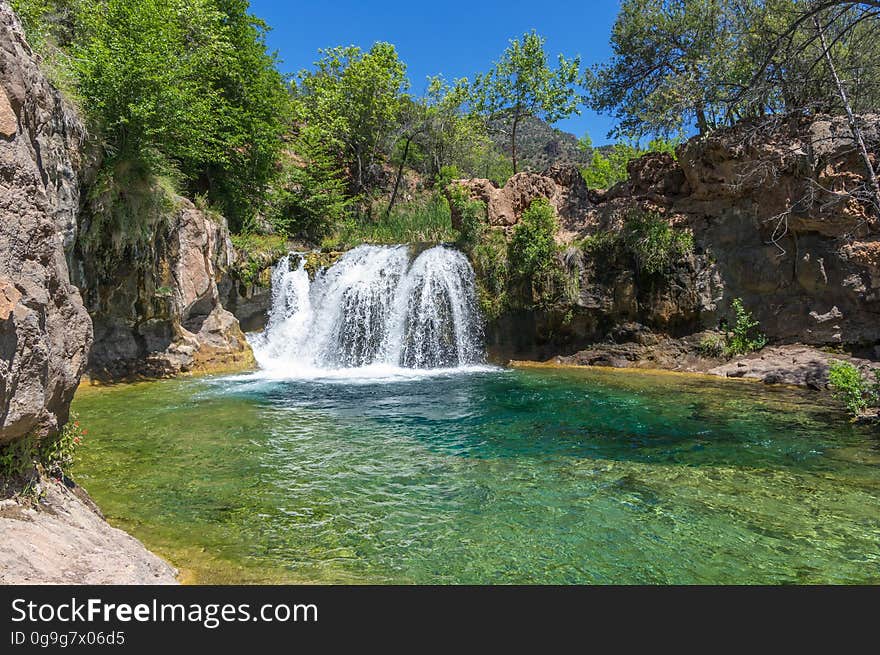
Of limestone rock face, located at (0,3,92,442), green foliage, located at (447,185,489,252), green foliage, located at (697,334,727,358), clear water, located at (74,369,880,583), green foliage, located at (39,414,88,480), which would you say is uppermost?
green foliage, located at (447,185,489,252)

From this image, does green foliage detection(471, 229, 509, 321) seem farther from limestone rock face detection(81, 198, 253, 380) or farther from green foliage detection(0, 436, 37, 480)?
green foliage detection(0, 436, 37, 480)

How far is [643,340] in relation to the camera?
577 inches

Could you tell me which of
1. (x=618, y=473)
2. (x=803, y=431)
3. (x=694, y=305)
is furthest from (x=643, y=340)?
(x=618, y=473)

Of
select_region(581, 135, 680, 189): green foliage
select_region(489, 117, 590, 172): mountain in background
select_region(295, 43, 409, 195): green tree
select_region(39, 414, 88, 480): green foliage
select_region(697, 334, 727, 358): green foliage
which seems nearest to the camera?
select_region(39, 414, 88, 480): green foliage

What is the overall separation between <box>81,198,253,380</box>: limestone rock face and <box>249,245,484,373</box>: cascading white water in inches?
70.0

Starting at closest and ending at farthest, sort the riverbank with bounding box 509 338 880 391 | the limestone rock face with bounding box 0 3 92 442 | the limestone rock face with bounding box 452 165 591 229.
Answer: the limestone rock face with bounding box 0 3 92 442 → the riverbank with bounding box 509 338 880 391 → the limestone rock face with bounding box 452 165 591 229

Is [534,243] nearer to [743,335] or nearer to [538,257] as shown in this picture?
[538,257]

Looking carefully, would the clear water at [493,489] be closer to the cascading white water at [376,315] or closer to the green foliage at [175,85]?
the green foliage at [175,85]

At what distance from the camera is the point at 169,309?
12.8 meters

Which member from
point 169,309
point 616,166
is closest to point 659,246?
point 169,309

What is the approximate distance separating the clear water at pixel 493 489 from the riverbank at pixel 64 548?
40 centimetres

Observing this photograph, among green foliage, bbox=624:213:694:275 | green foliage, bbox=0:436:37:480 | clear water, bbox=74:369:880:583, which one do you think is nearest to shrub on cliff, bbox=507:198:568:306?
green foliage, bbox=624:213:694:275

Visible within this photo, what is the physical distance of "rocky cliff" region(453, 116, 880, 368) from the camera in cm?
1209

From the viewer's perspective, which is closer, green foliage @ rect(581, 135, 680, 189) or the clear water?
the clear water
